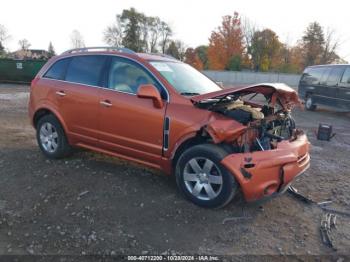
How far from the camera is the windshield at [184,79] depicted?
4.32 meters

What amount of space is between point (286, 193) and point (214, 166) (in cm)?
134

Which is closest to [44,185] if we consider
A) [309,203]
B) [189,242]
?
[189,242]

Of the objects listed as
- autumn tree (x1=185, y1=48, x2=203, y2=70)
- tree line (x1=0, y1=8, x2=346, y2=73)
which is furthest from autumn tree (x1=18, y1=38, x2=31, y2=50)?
autumn tree (x1=185, y1=48, x2=203, y2=70)

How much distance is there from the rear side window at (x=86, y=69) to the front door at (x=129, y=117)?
0.71 feet

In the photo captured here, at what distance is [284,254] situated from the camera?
311 centimetres

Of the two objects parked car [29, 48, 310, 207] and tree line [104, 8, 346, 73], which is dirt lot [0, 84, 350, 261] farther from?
tree line [104, 8, 346, 73]

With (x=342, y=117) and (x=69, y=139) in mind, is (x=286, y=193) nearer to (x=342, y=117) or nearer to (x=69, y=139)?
(x=69, y=139)

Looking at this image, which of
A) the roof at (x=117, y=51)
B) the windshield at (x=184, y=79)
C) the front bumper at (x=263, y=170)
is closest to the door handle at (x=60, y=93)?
the roof at (x=117, y=51)

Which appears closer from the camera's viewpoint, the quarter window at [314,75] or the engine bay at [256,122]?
the engine bay at [256,122]

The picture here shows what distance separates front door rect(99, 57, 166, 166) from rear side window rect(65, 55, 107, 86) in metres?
0.22

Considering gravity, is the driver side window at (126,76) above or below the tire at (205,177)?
above

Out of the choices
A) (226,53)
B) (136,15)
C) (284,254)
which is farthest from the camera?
(136,15)

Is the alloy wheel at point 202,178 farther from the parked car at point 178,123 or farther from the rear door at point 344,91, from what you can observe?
the rear door at point 344,91

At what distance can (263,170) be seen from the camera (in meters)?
3.54
